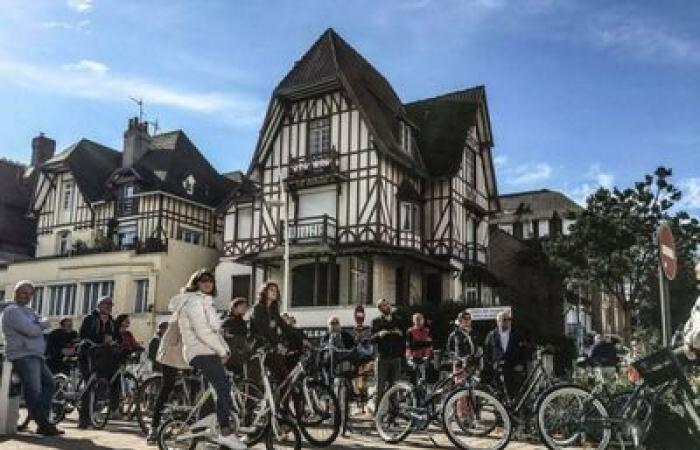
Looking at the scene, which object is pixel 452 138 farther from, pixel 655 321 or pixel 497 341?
pixel 497 341

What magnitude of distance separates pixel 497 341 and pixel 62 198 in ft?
119

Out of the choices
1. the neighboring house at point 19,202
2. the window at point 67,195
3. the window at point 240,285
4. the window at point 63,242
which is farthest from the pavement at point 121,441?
the neighboring house at point 19,202

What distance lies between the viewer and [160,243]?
35.7 m

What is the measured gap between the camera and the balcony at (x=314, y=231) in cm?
3025

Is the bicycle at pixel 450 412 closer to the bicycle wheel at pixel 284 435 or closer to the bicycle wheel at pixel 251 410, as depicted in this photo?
the bicycle wheel at pixel 284 435

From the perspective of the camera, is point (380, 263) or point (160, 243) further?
point (160, 243)

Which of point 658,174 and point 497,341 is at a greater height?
point 658,174

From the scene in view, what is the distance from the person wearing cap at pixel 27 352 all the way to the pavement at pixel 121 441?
0.31m

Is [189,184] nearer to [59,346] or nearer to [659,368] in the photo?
[59,346]

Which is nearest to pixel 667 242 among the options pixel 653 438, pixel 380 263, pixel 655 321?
pixel 653 438

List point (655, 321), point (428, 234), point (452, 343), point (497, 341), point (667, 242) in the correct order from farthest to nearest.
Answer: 1. point (655, 321)
2. point (428, 234)
3. point (452, 343)
4. point (497, 341)
5. point (667, 242)

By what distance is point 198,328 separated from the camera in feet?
23.1

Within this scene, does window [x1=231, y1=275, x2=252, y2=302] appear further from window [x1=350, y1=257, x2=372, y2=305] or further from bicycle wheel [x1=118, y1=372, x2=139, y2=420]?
bicycle wheel [x1=118, y1=372, x2=139, y2=420]

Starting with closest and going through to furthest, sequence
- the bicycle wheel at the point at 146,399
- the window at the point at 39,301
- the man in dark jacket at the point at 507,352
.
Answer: the bicycle wheel at the point at 146,399, the man in dark jacket at the point at 507,352, the window at the point at 39,301
